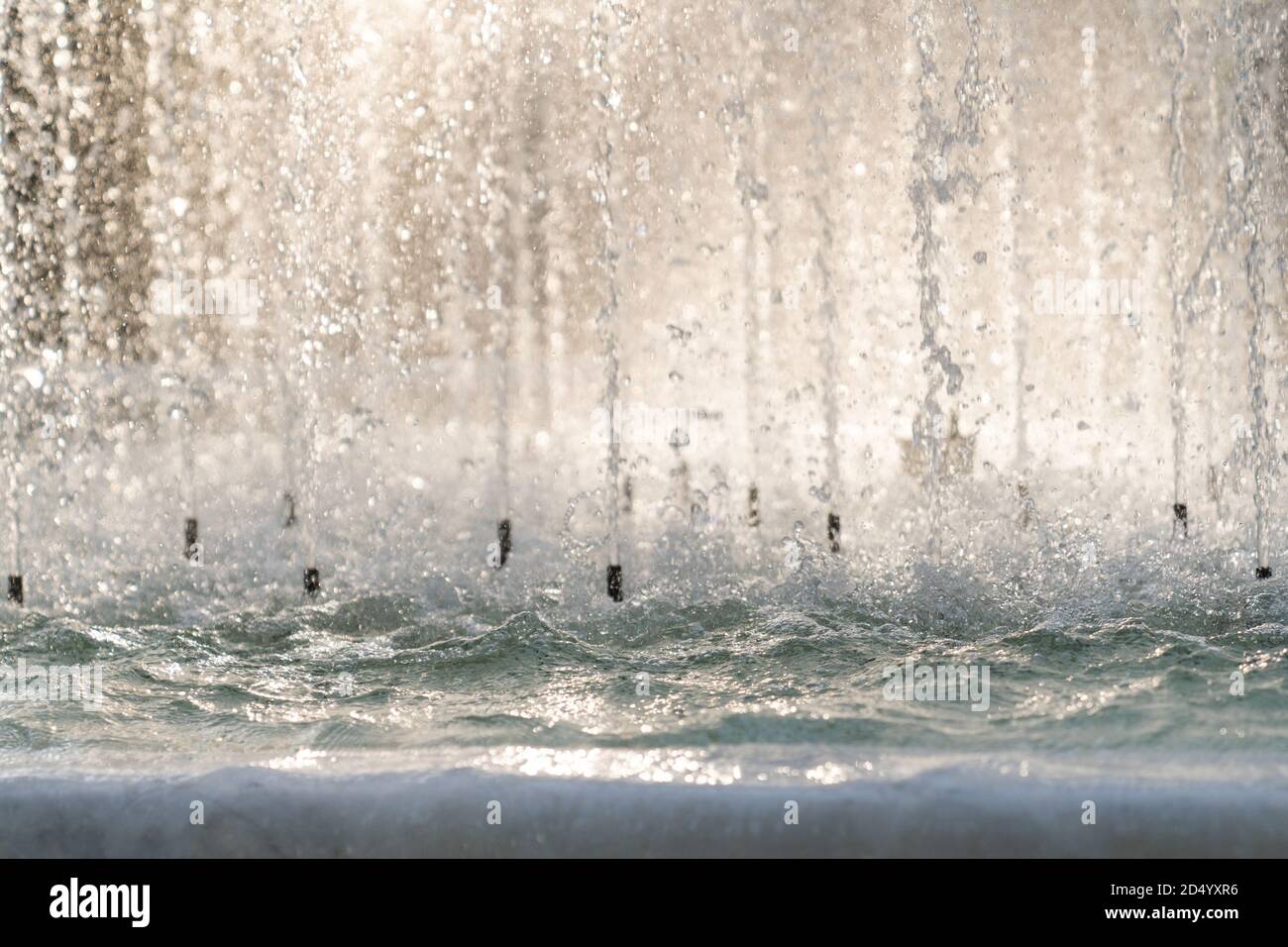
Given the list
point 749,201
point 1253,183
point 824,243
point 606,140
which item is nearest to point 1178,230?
point 1253,183

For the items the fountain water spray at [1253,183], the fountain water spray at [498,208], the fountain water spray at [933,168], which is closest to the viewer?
the fountain water spray at [1253,183]

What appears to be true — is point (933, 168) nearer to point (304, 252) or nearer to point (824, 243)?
point (824, 243)

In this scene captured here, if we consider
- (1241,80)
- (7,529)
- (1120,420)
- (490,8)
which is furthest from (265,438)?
→ (1241,80)

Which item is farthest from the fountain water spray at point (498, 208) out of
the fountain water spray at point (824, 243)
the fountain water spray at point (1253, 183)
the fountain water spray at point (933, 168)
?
the fountain water spray at point (1253, 183)

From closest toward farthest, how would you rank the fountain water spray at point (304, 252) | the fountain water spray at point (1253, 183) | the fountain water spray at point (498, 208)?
the fountain water spray at point (1253, 183), the fountain water spray at point (304, 252), the fountain water spray at point (498, 208)

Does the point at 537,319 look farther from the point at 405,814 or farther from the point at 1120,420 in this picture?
the point at 405,814

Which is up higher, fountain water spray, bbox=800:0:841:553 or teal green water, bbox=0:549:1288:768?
fountain water spray, bbox=800:0:841:553

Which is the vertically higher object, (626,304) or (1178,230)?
(1178,230)

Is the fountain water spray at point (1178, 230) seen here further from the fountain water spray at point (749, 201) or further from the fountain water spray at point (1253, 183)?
the fountain water spray at point (749, 201)

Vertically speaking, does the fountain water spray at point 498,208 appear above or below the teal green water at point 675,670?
above

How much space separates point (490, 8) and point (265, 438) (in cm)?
363

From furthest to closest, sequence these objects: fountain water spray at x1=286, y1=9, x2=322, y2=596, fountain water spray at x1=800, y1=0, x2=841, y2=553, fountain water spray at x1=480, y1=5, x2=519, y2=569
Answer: fountain water spray at x1=480, y1=5, x2=519, y2=569
fountain water spray at x1=800, y1=0, x2=841, y2=553
fountain water spray at x1=286, y1=9, x2=322, y2=596

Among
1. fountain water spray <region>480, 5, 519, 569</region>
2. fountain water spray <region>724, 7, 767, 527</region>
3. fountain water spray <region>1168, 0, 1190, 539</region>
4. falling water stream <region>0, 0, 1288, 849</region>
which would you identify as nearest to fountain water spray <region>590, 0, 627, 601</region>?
falling water stream <region>0, 0, 1288, 849</region>

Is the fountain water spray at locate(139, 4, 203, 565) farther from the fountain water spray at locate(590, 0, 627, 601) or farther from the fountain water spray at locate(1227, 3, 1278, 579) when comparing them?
the fountain water spray at locate(1227, 3, 1278, 579)
